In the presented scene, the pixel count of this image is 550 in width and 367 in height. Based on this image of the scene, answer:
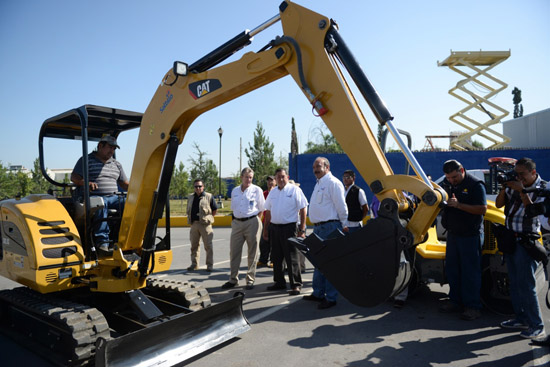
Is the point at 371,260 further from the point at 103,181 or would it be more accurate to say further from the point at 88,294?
the point at 88,294

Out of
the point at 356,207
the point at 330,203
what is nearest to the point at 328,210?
the point at 330,203

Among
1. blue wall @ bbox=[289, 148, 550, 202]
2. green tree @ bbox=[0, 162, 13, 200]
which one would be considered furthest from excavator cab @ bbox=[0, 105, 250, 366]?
green tree @ bbox=[0, 162, 13, 200]

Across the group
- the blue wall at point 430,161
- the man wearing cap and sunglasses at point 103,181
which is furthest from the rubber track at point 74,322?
the blue wall at point 430,161

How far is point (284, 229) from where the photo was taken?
604 centimetres

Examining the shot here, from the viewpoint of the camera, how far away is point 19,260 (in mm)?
3947

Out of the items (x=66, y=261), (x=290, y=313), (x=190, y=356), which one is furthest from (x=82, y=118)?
(x=290, y=313)

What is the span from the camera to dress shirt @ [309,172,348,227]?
17.1ft

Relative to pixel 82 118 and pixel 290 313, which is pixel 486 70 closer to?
pixel 290 313

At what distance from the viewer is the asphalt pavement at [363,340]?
3559mm

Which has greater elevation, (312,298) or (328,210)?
(328,210)

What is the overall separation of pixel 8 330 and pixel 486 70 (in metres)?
23.9

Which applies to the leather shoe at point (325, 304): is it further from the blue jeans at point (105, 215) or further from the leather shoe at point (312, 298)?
the blue jeans at point (105, 215)

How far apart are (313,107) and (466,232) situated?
2.78 metres

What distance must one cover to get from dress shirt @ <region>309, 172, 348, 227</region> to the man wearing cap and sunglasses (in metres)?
2.64
